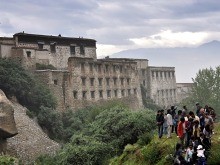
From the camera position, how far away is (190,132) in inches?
701

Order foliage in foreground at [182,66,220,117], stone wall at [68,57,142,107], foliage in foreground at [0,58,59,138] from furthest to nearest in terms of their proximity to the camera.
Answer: foliage in foreground at [182,66,220,117] → stone wall at [68,57,142,107] → foliage in foreground at [0,58,59,138]

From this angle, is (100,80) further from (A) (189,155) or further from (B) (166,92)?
(A) (189,155)

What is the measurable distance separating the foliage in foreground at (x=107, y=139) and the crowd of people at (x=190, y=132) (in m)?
5.79

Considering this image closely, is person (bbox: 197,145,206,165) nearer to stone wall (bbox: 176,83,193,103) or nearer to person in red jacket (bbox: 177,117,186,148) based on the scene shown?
person in red jacket (bbox: 177,117,186,148)

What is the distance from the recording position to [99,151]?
27.3 meters

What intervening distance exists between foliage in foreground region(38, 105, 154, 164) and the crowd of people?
5.79 m

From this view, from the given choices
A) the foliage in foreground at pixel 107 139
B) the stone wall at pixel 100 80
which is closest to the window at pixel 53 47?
the stone wall at pixel 100 80

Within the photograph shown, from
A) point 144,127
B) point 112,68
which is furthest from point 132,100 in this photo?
point 144,127

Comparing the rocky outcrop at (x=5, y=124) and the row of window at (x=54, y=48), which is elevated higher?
the row of window at (x=54, y=48)

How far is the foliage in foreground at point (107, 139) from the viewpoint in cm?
2703

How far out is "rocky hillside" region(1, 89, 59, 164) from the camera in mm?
35906

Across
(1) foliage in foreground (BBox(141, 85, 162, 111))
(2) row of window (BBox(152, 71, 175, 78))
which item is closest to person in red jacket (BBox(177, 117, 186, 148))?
(1) foliage in foreground (BBox(141, 85, 162, 111))

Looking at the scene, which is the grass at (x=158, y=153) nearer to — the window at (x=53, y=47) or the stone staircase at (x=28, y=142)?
the stone staircase at (x=28, y=142)

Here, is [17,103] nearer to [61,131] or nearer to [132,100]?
[61,131]
